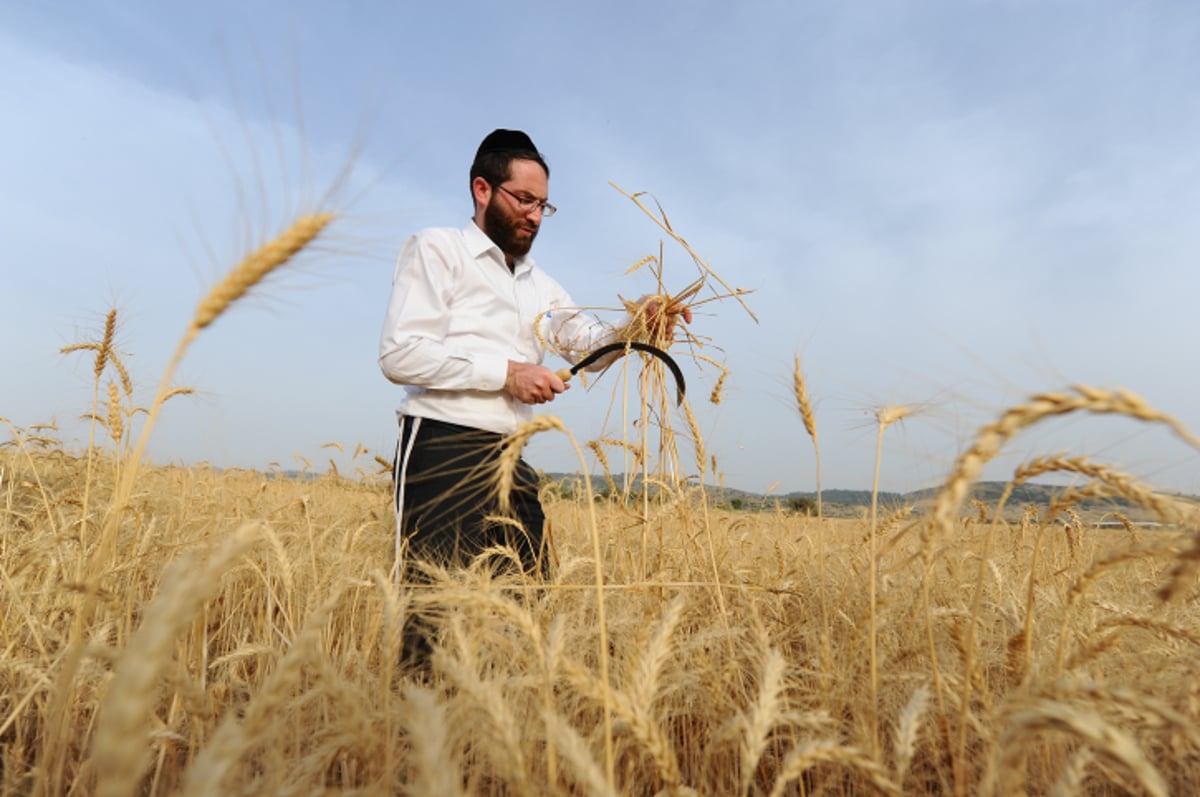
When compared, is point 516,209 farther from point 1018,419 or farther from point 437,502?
point 1018,419

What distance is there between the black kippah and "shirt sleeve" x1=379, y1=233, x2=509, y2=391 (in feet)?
1.84

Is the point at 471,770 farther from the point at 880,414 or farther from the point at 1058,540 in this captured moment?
the point at 1058,540

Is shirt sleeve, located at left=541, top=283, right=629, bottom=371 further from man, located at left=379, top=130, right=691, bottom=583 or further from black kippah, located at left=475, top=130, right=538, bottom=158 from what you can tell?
black kippah, located at left=475, top=130, right=538, bottom=158

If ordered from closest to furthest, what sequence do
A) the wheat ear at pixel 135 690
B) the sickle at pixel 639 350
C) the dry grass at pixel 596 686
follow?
1. the wheat ear at pixel 135 690
2. the dry grass at pixel 596 686
3. the sickle at pixel 639 350

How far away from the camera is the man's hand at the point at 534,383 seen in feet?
7.69

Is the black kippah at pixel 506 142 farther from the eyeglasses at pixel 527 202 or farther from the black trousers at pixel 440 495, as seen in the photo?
the black trousers at pixel 440 495

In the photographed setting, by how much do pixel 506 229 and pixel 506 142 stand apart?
1.30ft

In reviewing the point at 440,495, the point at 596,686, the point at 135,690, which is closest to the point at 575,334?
the point at 440,495

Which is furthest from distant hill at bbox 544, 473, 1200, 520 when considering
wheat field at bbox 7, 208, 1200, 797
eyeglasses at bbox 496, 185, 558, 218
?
eyeglasses at bbox 496, 185, 558, 218

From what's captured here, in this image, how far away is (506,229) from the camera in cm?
279

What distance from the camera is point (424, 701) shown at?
860 millimetres

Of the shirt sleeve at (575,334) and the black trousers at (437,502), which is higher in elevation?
the shirt sleeve at (575,334)

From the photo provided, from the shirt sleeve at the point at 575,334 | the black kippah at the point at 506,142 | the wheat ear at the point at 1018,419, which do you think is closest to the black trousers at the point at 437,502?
the shirt sleeve at the point at 575,334

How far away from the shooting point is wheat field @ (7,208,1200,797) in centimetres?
89
